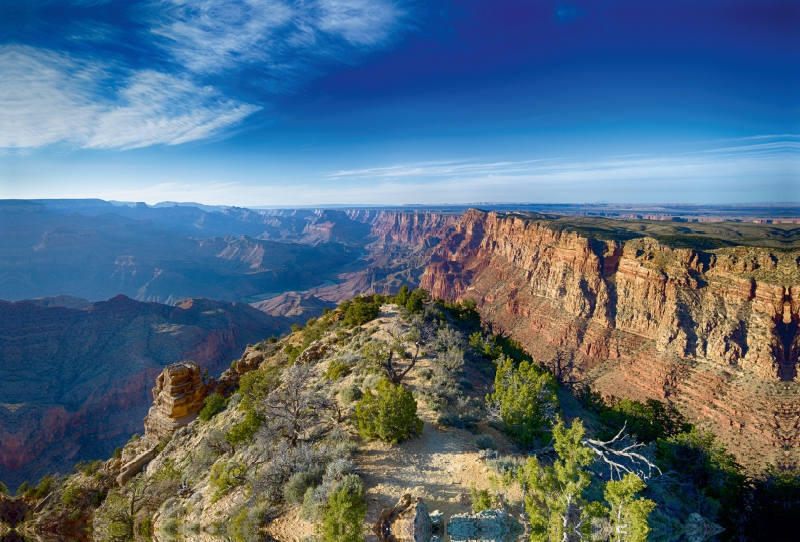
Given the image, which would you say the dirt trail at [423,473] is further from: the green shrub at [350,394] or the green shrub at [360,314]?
the green shrub at [360,314]

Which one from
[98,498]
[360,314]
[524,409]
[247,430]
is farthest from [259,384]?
[524,409]

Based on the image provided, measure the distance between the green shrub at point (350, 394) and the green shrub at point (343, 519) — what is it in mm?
8572

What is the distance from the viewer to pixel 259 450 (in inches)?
667

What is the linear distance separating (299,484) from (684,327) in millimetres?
69203

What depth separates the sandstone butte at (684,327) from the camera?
43.0 meters

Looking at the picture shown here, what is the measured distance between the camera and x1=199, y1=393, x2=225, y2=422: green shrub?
96.4ft

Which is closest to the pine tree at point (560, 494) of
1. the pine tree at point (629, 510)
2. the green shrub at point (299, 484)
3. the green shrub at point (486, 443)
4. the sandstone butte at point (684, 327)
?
the pine tree at point (629, 510)

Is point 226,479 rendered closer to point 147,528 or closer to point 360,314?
point 147,528

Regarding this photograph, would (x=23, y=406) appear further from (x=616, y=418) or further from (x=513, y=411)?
(x=616, y=418)

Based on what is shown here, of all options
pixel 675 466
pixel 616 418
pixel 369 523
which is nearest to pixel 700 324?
pixel 616 418

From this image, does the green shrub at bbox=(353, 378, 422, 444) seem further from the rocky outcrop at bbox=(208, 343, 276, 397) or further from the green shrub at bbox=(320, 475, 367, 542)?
the rocky outcrop at bbox=(208, 343, 276, 397)

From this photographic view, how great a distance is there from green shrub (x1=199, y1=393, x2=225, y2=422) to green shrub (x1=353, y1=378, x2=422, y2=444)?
72.1 ft

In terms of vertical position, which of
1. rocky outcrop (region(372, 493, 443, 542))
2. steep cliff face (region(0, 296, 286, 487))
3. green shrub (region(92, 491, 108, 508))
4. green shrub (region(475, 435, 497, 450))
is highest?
rocky outcrop (region(372, 493, 443, 542))

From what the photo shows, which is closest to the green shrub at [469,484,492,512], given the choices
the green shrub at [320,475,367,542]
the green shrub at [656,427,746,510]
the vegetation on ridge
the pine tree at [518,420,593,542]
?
the vegetation on ridge
